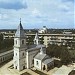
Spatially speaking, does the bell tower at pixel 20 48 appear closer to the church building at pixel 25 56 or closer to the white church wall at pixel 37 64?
the church building at pixel 25 56

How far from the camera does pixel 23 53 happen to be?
115 ft

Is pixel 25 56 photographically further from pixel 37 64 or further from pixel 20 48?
pixel 37 64

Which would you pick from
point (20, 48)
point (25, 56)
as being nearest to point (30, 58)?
point (25, 56)

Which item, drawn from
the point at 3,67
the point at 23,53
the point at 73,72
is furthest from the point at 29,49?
the point at 73,72

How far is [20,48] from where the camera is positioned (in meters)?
34.1

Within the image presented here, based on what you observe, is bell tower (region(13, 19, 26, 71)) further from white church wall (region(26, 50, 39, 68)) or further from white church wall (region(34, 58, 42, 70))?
white church wall (region(34, 58, 42, 70))

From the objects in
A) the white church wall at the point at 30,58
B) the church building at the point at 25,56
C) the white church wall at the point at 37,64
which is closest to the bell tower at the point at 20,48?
the church building at the point at 25,56

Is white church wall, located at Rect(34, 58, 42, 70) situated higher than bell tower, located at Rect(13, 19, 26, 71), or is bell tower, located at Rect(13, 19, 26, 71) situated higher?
bell tower, located at Rect(13, 19, 26, 71)

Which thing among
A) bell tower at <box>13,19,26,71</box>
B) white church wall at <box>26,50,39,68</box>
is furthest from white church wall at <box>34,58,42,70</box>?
bell tower at <box>13,19,26,71</box>

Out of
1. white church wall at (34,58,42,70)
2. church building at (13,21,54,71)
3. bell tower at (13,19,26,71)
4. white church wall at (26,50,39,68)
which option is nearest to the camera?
bell tower at (13,19,26,71)

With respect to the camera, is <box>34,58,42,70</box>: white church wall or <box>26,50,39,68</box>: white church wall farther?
<box>26,50,39,68</box>: white church wall

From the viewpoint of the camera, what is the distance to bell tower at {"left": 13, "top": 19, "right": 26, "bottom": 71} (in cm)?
3400

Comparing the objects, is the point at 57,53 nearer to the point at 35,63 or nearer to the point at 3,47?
the point at 35,63

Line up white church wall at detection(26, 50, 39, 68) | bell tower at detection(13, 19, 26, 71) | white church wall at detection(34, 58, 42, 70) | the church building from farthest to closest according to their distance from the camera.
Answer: white church wall at detection(26, 50, 39, 68), white church wall at detection(34, 58, 42, 70), the church building, bell tower at detection(13, 19, 26, 71)
